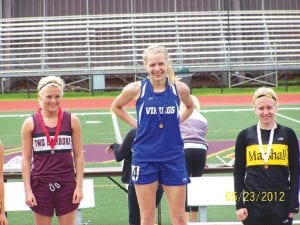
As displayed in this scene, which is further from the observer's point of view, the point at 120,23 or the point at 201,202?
the point at 120,23

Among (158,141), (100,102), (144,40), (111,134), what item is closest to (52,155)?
(158,141)

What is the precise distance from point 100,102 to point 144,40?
25.1 feet

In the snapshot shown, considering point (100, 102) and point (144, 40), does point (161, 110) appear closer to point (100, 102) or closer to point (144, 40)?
point (100, 102)

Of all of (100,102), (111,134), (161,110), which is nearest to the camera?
(161,110)

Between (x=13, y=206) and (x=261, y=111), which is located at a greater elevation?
(x=261, y=111)

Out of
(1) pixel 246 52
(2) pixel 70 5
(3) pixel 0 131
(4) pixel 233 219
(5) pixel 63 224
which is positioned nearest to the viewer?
(5) pixel 63 224

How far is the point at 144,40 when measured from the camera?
32.6 metres

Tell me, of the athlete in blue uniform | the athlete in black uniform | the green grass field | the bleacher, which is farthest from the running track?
the athlete in black uniform

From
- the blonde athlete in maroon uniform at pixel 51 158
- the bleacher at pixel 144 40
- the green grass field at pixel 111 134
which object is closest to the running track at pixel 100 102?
the green grass field at pixel 111 134

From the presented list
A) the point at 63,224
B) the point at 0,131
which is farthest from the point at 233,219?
the point at 0,131

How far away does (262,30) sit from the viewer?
32.5 m

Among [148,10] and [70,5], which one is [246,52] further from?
[70,5]

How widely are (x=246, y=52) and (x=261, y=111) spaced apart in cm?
2591
